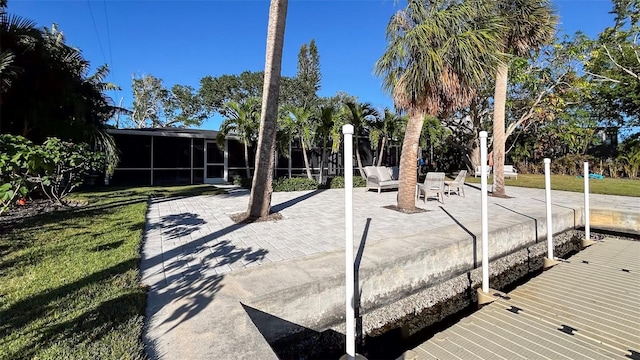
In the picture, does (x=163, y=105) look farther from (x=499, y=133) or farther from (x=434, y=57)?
(x=434, y=57)

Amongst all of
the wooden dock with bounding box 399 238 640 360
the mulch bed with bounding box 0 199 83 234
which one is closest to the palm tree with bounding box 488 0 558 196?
the wooden dock with bounding box 399 238 640 360

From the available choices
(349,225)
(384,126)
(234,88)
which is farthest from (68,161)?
(234,88)

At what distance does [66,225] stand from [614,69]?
25.5 m

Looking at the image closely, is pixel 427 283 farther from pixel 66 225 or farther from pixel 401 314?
pixel 66 225

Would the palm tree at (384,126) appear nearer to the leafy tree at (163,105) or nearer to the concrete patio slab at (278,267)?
the concrete patio slab at (278,267)

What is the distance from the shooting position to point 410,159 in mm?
6871

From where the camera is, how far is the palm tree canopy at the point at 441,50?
6062 millimetres

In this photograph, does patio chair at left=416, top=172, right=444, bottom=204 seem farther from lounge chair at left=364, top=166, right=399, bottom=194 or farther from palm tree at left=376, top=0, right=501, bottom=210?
lounge chair at left=364, top=166, right=399, bottom=194

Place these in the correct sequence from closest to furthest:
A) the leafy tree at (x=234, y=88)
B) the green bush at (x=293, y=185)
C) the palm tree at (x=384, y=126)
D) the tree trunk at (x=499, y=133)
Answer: the tree trunk at (x=499, y=133)
the green bush at (x=293, y=185)
the palm tree at (x=384, y=126)
the leafy tree at (x=234, y=88)

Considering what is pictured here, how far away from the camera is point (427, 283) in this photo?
3570 millimetres

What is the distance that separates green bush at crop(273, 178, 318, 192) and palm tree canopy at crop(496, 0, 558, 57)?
27.1 feet

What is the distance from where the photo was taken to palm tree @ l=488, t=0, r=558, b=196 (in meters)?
9.33

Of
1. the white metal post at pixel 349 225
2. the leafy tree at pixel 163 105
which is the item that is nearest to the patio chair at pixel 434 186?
the white metal post at pixel 349 225

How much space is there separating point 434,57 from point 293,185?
24.2 ft
